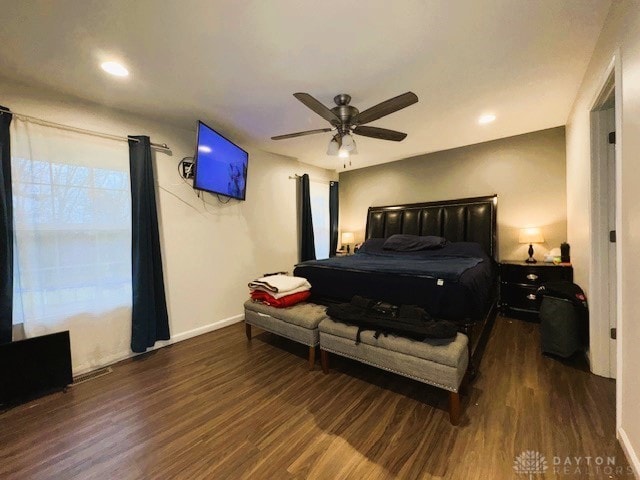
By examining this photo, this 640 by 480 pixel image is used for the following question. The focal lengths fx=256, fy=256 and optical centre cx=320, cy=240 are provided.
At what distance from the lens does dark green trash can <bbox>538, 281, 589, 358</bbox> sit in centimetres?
220

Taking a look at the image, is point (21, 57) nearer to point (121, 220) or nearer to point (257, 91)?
point (121, 220)

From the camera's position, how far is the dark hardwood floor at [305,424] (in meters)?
1.34

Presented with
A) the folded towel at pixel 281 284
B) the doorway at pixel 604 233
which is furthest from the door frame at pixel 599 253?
the folded towel at pixel 281 284

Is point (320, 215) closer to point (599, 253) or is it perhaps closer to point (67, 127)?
point (67, 127)

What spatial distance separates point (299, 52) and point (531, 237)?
137 inches

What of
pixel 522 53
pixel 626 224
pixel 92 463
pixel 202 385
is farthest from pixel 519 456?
pixel 522 53

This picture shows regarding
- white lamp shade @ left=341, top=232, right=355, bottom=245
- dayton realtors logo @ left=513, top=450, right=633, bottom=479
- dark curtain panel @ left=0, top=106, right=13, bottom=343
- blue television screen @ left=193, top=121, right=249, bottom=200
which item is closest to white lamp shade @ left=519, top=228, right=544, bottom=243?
dayton realtors logo @ left=513, top=450, right=633, bottom=479

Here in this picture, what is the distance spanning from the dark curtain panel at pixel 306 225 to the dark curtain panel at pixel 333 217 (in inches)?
27.0

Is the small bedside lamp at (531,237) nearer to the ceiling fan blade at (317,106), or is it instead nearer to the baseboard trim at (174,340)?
the ceiling fan blade at (317,106)

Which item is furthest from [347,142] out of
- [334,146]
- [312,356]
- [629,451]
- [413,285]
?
[629,451]

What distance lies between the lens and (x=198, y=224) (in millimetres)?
3215

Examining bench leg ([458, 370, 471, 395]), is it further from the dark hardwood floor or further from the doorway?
the doorway

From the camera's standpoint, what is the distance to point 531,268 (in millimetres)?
3098

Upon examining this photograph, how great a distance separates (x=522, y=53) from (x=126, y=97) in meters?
3.31
